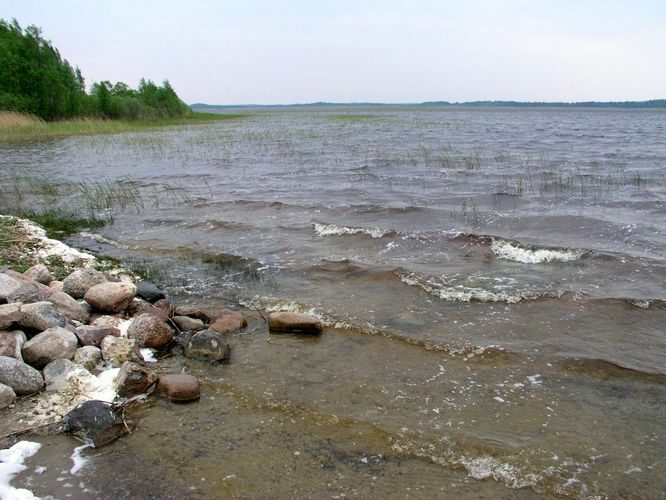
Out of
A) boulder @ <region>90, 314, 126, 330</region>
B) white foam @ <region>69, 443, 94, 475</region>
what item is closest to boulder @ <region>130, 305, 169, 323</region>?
boulder @ <region>90, 314, 126, 330</region>

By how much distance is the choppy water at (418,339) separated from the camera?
4.18m

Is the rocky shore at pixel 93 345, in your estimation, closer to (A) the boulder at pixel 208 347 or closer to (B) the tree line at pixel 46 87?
(A) the boulder at pixel 208 347

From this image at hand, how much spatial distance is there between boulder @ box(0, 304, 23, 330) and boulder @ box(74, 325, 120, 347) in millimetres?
627

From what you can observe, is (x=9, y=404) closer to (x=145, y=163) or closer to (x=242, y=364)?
(x=242, y=364)

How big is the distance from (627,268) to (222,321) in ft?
23.8

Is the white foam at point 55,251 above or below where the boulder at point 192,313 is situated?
above

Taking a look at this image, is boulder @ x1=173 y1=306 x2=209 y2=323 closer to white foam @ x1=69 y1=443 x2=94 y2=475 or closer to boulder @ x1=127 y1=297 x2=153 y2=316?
boulder @ x1=127 y1=297 x2=153 y2=316

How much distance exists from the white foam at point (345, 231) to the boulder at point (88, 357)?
22.4 ft

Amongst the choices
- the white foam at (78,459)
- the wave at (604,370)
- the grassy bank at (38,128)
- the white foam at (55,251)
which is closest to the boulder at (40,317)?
the white foam at (78,459)

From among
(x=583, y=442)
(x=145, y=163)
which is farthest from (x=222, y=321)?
(x=145, y=163)

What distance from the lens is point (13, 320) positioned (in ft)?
18.3

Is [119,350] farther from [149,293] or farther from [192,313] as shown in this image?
[149,293]

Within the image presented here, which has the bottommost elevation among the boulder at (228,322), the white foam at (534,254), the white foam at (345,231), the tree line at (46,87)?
the boulder at (228,322)

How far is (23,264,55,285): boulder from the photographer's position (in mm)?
7543
